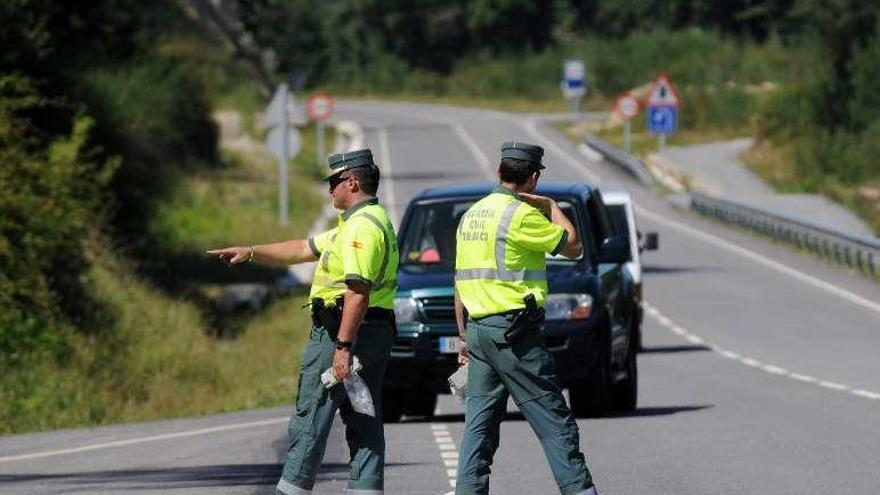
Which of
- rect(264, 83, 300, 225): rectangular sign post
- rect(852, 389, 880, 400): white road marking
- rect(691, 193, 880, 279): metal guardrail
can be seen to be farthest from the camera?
rect(264, 83, 300, 225): rectangular sign post

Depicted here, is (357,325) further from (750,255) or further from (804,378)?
(750,255)

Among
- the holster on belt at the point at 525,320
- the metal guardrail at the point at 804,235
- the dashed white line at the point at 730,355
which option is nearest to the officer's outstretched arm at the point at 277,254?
the holster on belt at the point at 525,320

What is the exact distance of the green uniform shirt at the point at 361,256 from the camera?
1066 centimetres

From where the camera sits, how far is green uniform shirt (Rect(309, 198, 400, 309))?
35.0 ft

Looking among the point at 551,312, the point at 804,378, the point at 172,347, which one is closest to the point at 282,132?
the point at 172,347

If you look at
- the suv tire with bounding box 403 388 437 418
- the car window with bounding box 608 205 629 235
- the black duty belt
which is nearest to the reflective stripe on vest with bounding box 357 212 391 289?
the black duty belt

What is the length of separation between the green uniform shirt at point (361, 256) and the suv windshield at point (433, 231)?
23.6 feet

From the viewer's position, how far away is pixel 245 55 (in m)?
89.8

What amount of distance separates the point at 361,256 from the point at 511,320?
2.96 ft

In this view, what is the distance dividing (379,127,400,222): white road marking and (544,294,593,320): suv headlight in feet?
105

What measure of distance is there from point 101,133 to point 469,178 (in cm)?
2807

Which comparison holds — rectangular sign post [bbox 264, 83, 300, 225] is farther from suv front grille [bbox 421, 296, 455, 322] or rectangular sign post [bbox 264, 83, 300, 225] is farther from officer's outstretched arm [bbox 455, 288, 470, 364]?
officer's outstretched arm [bbox 455, 288, 470, 364]

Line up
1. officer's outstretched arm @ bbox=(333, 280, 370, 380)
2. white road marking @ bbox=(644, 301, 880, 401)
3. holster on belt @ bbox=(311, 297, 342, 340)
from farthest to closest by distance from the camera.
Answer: white road marking @ bbox=(644, 301, 880, 401)
holster on belt @ bbox=(311, 297, 342, 340)
officer's outstretched arm @ bbox=(333, 280, 370, 380)

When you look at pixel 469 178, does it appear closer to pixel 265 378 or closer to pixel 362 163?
pixel 265 378
